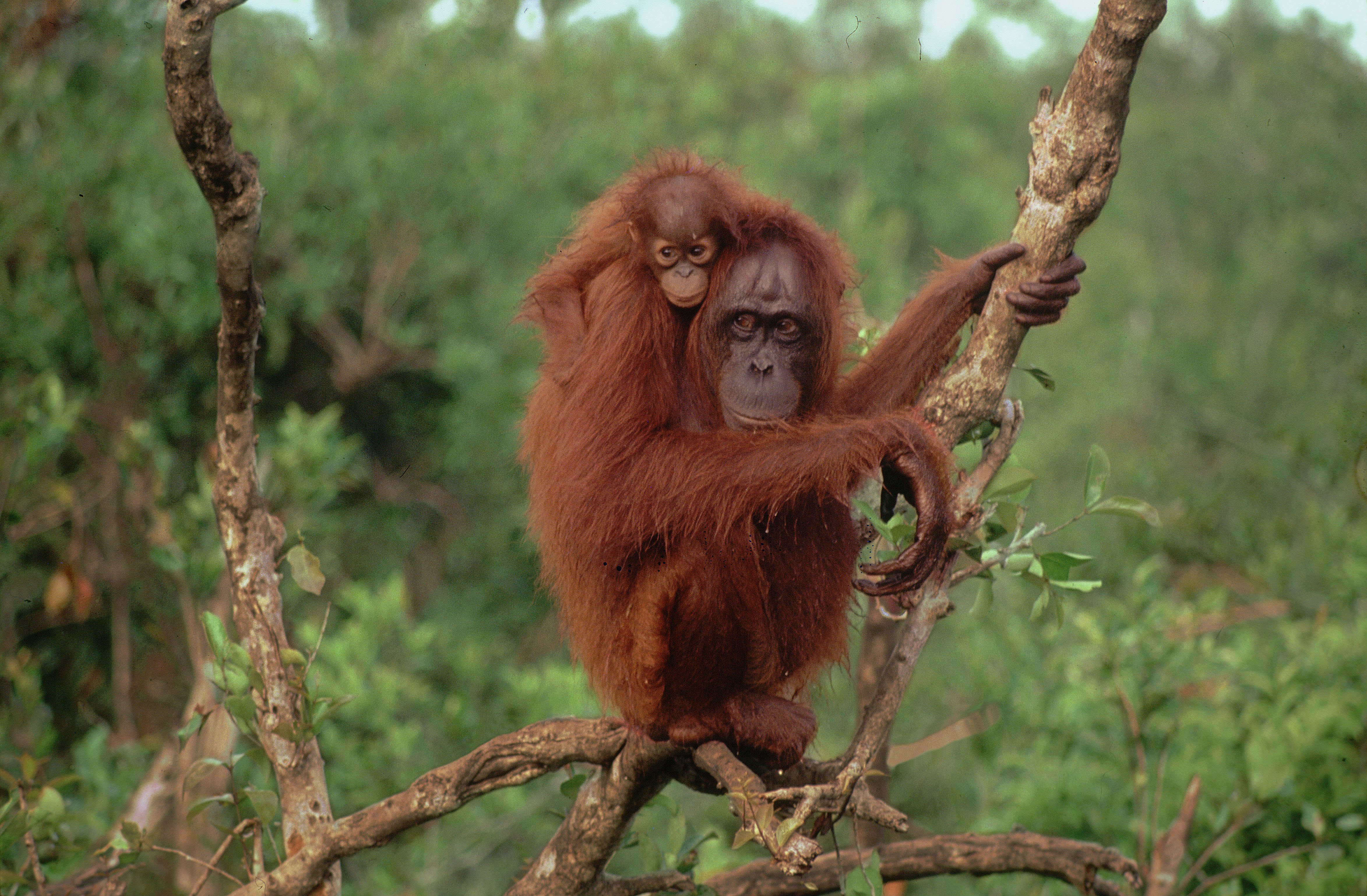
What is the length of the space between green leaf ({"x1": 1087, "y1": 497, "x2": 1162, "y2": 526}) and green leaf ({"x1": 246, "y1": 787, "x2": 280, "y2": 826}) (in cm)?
225

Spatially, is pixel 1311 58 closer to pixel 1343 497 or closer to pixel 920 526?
pixel 1343 497

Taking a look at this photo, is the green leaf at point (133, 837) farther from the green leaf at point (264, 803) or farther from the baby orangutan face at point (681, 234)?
the baby orangutan face at point (681, 234)

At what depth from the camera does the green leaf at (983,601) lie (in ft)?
10.1

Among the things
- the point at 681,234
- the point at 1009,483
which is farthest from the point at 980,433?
the point at 681,234

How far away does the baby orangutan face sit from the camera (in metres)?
3.33

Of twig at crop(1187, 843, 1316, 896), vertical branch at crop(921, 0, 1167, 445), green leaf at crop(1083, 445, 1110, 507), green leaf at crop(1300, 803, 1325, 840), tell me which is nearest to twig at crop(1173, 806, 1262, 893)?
twig at crop(1187, 843, 1316, 896)

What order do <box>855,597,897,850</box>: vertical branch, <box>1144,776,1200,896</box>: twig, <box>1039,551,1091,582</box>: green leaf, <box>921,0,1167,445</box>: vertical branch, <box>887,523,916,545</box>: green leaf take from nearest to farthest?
<box>921,0,1167,445</box>: vertical branch, <box>887,523,916,545</box>: green leaf, <box>1039,551,1091,582</box>: green leaf, <box>1144,776,1200,896</box>: twig, <box>855,597,897,850</box>: vertical branch

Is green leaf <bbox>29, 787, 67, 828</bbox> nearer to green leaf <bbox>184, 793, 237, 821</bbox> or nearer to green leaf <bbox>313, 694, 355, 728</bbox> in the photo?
green leaf <bbox>184, 793, 237, 821</bbox>

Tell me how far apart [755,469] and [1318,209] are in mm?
13783

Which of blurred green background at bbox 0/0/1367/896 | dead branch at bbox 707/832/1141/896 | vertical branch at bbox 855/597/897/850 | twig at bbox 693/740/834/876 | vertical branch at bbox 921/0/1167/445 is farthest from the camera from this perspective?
blurred green background at bbox 0/0/1367/896

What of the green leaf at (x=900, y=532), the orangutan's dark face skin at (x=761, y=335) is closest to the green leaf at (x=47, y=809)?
the orangutan's dark face skin at (x=761, y=335)

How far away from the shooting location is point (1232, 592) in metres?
7.88

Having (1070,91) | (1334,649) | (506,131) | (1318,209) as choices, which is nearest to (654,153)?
(1070,91)

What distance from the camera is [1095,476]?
9.80 ft
